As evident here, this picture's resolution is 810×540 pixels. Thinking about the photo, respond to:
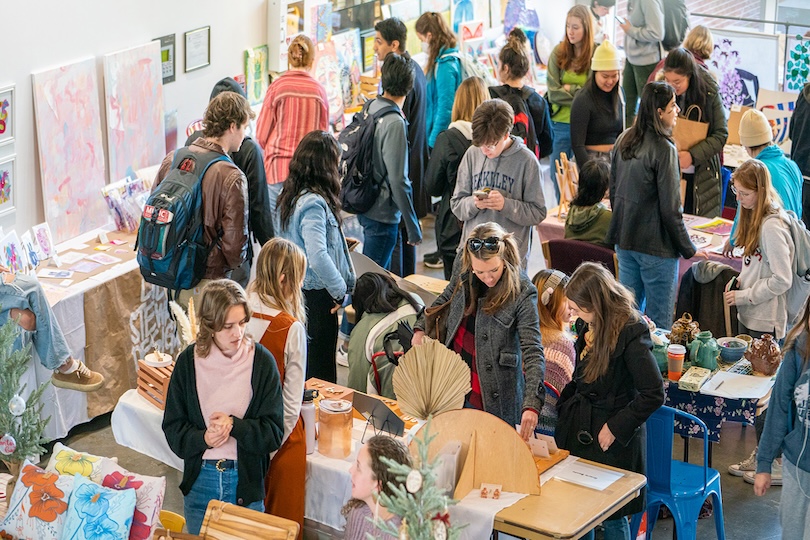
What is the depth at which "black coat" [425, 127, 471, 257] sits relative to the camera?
6328 mm

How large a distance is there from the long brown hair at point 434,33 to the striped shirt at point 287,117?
1218 mm

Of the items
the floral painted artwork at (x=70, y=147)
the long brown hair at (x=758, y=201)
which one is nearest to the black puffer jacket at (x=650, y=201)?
the long brown hair at (x=758, y=201)

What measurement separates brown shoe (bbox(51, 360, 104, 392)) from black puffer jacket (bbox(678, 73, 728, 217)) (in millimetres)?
3801

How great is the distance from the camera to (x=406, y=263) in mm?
7180

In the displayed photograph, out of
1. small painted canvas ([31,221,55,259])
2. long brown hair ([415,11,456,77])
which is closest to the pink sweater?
small painted canvas ([31,221,55,259])

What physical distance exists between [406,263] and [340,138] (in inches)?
42.7

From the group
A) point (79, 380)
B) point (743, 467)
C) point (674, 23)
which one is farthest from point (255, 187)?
point (674, 23)

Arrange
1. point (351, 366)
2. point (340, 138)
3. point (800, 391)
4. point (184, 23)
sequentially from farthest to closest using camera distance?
1. point (184, 23)
2. point (340, 138)
3. point (351, 366)
4. point (800, 391)

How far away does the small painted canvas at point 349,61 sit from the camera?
8461mm

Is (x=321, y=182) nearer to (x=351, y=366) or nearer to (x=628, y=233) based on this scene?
(x=351, y=366)

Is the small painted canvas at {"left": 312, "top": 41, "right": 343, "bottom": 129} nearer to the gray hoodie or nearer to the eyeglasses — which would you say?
the gray hoodie

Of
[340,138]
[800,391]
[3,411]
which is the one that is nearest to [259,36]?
[340,138]

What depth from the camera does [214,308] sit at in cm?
398

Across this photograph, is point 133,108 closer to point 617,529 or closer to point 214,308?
point 214,308
